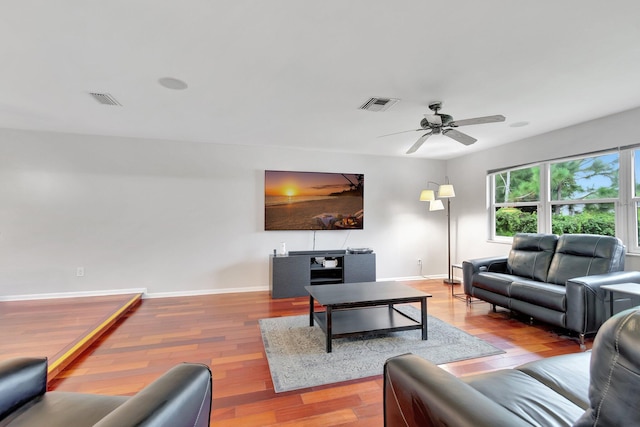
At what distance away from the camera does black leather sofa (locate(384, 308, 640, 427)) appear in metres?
0.73

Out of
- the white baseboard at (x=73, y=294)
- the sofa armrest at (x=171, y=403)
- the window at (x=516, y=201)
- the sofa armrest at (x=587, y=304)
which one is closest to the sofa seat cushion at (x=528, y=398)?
the sofa armrest at (x=171, y=403)

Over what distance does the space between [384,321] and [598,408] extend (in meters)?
2.24

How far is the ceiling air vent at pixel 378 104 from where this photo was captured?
9.59 feet

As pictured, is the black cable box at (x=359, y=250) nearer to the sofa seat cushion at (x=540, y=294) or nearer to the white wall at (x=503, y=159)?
the white wall at (x=503, y=159)

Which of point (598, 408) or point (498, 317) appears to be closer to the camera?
point (598, 408)

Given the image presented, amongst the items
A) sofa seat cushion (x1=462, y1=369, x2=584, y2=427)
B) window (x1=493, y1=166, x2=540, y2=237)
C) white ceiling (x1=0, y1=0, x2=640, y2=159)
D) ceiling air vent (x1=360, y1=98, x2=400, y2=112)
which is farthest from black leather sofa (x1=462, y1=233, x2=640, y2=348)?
ceiling air vent (x1=360, y1=98, x2=400, y2=112)

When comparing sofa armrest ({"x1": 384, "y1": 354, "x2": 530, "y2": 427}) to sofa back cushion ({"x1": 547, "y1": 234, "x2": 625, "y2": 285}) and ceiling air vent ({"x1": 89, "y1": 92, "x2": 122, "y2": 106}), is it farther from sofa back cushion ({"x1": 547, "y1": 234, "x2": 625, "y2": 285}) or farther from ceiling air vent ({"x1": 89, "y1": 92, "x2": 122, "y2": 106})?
ceiling air vent ({"x1": 89, "y1": 92, "x2": 122, "y2": 106})

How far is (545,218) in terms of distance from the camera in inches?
164

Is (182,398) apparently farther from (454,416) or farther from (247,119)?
(247,119)

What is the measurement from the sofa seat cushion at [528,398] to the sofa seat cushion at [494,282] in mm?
2264

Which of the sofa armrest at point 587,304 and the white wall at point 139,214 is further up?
the white wall at point 139,214

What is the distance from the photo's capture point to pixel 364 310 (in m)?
3.33

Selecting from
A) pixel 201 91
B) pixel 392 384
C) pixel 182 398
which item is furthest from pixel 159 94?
pixel 392 384

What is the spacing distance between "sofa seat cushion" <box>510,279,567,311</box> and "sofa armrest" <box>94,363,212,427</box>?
3.18 meters
